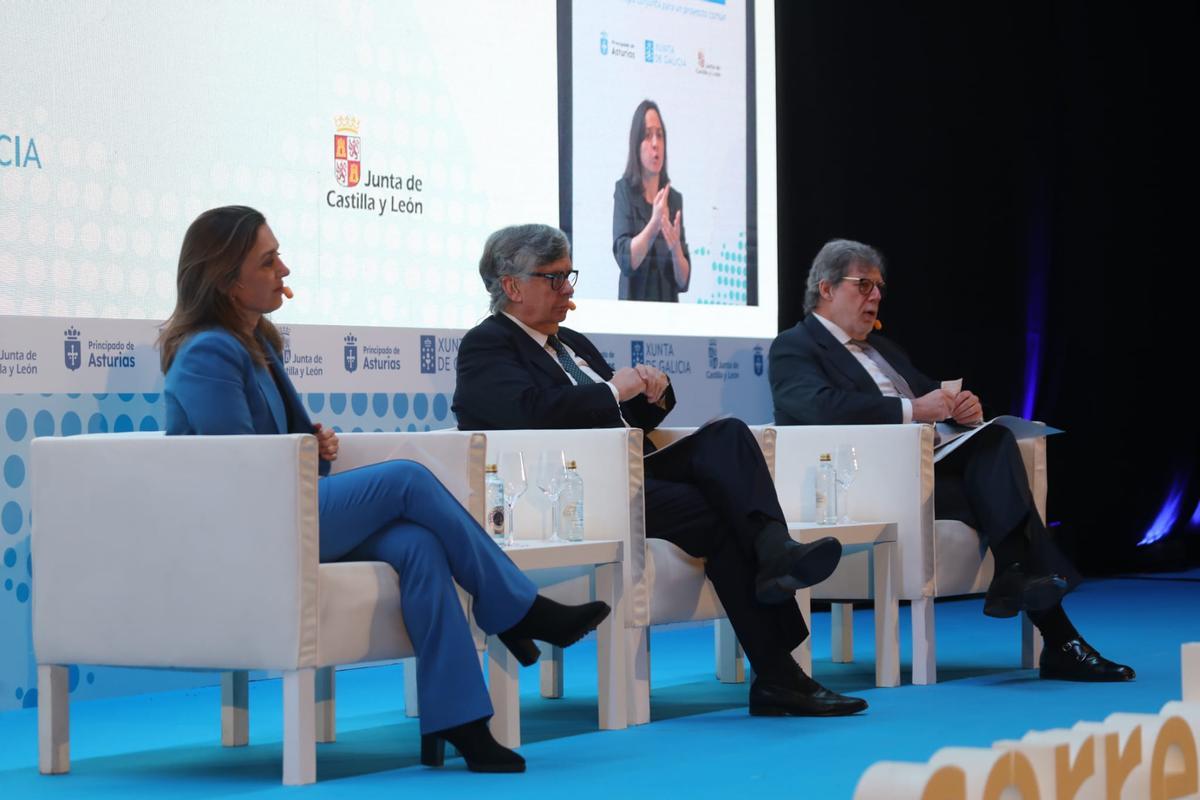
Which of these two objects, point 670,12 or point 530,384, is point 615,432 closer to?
point 530,384

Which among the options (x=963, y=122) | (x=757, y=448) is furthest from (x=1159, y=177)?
(x=757, y=448)

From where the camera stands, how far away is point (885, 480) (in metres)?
4.68

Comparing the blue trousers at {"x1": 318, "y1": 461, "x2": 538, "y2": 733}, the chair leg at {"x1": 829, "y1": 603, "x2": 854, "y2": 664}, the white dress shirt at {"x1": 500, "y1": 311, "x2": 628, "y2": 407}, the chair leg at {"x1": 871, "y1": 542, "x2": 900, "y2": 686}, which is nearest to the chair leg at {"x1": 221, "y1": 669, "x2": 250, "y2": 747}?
the blue trousers at {"x1": 318, "y1": 461, "x2": 538, "y2": 733}

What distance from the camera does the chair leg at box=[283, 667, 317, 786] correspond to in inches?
124

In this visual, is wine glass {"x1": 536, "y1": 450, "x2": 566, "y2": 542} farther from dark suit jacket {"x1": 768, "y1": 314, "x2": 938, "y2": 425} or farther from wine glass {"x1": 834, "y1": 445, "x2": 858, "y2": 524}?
dark suit jacket {"x1": 768, "y1": 314, "x2": 938, "y2": 425}

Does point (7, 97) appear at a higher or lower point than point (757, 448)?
higher

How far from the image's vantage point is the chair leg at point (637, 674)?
3.95 m

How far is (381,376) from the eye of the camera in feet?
16.2

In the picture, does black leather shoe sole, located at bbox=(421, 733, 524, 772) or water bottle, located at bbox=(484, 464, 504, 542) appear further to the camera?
water bottle, located at bbox=(484, 464, 504, 542)

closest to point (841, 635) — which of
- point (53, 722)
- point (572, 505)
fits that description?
point (572, 505)

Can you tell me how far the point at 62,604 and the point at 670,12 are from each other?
340cm

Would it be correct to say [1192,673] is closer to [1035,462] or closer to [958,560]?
[958,560]

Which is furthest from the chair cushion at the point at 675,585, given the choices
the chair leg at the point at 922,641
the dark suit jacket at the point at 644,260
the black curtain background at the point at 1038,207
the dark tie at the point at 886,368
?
the black curtain background at the point at 1038,207

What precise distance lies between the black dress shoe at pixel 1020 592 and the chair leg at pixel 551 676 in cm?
112
